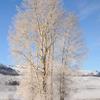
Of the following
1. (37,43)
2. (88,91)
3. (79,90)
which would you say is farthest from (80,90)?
(37,43)

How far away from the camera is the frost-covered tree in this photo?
75.1 feet

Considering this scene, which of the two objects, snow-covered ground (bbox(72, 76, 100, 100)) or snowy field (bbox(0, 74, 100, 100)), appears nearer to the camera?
snowy field (bbox(0, 74, 100, 100))

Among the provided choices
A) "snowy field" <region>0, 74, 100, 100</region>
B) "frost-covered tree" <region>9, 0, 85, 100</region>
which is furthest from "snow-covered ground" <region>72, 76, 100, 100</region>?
"frost-covered tree" <region>9, 0, 85, 100</region>

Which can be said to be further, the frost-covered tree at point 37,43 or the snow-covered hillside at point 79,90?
the snow-covered hillside at point 79,90

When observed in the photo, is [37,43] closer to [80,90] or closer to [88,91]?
[80,90]

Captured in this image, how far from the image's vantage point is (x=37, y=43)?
23078 mm

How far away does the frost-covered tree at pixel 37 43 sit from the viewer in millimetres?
22891

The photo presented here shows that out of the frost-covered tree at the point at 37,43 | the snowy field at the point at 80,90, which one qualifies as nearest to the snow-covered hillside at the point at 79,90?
the snowy field at the point at 80,90

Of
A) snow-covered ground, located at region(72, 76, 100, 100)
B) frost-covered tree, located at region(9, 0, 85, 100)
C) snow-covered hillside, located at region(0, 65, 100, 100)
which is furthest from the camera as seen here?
snow-covered ground, located at region(72, 76, 100, 100)

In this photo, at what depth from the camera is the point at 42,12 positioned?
23.2 metres

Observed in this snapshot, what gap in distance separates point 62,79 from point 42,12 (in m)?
3.84

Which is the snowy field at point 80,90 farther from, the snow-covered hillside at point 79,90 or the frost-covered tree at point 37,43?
the frost-covered tree at point 37,43

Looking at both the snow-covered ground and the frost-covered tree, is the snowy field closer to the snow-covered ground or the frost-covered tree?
the snow-covered ground

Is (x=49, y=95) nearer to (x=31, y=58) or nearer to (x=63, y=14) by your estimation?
(x=31, y=58)
